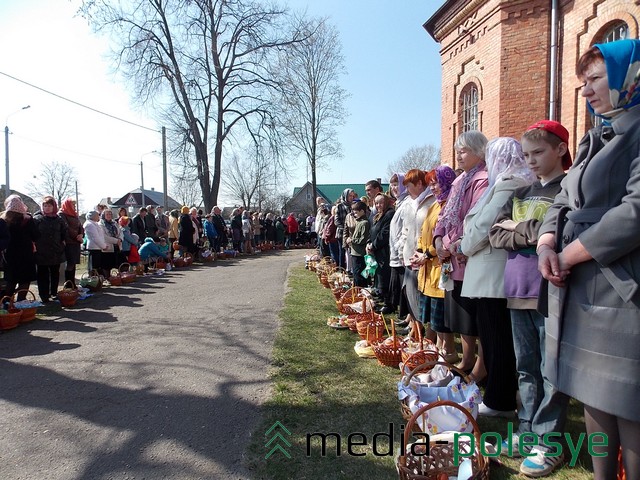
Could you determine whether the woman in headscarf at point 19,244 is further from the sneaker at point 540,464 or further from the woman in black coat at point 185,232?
the sneaker at point 540,464

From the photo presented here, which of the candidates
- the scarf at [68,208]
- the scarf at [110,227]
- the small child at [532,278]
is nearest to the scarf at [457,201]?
the small child at [532,278]

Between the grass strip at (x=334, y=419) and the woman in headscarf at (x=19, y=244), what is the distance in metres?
4.82

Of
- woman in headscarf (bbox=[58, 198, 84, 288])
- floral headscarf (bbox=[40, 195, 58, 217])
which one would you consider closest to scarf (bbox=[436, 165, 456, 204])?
floral headscarf (bbox=[40, 195, 58, 217])

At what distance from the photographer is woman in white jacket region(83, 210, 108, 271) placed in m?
8.98

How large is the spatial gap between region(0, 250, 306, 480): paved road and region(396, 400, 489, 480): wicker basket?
40.3 inches

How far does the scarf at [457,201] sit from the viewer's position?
10.3 feet

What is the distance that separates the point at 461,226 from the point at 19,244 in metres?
6.96

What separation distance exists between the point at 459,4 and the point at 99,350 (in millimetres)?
12146

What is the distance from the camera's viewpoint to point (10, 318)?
220 inches

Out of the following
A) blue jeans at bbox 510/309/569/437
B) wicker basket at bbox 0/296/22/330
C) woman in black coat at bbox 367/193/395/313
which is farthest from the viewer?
woman in black coat at bbox 367/193/395/313

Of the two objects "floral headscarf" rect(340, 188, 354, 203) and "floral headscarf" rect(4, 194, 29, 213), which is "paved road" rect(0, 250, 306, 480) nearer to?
"floral headscarf" rect(4, 194, 29, 213)

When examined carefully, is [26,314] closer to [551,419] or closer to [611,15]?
[551,419]

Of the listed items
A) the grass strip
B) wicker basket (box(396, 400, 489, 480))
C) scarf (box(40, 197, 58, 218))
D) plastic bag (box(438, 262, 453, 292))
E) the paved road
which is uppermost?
scarf (box(40, 197, 58, 218))

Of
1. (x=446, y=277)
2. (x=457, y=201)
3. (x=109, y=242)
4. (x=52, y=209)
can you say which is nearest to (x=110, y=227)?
(x=109, y=242)
